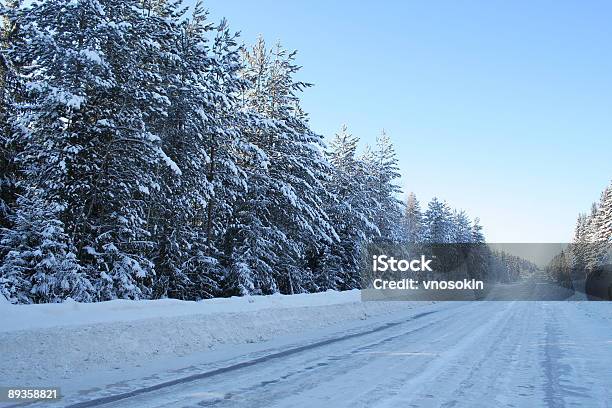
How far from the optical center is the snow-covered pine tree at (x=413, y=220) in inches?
2542

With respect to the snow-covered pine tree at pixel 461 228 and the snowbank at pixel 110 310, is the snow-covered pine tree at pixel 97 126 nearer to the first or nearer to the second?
the snowbank at pixel 110 310

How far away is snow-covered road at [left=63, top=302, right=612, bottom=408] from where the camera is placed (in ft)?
18.8

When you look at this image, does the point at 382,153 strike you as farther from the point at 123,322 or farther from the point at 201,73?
the point at 123,322

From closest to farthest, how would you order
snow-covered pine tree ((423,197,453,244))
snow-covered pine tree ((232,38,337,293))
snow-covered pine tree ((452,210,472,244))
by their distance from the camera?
snow-covered pine tree ((232,38,337,293)) → snow-covered pine tree ((423,197,453,244)) → snow-covered pine tree ((452,210,472,244))

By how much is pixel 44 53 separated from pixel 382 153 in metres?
32.1

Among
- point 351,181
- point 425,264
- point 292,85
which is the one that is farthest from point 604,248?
point 292,85

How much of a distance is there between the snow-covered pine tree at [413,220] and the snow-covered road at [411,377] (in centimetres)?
5176

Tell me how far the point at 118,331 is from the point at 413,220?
69.0 meters

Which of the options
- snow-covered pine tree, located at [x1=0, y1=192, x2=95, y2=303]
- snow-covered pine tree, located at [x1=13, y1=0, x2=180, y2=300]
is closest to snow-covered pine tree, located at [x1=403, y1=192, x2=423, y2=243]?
snow-covered pine tree, located at [x1=13, y1=0, x2=180, y2=300]

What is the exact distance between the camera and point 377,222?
3859cm

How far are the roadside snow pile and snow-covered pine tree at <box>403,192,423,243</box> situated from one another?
166 feet

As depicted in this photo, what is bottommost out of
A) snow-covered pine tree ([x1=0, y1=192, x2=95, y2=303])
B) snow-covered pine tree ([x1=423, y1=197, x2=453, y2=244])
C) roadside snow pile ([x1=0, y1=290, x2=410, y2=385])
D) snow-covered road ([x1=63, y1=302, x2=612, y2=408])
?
snow-covered road ([x1=63, y1=302, x2=612, y2=408])

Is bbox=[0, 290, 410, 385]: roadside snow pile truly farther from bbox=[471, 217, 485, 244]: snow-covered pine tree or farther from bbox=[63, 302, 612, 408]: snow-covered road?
bbox=[471, 217, 485, 244]: snow-covered pine tree

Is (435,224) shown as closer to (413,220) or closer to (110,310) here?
(413,220)
